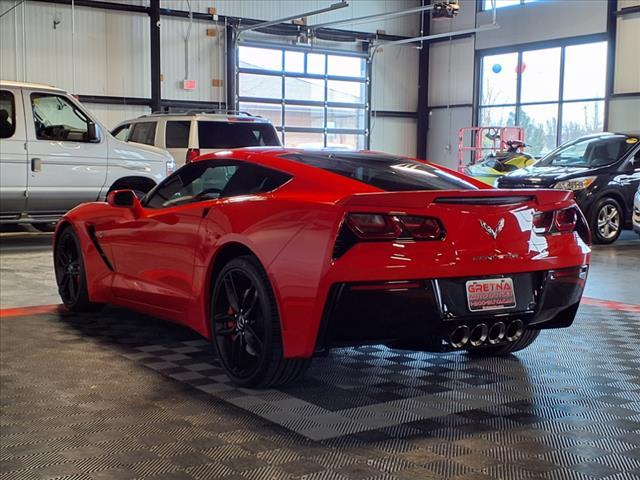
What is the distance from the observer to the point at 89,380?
14.2ft

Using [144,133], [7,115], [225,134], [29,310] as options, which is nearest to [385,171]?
[29,310]

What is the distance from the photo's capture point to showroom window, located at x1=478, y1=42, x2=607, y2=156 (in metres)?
22.2

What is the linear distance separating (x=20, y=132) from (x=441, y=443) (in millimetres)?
8418

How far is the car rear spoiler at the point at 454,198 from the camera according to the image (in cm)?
362

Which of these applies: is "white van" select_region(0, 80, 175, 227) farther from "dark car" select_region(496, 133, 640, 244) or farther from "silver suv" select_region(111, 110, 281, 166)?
"dark car" select_region(496, 133, 640, 244)

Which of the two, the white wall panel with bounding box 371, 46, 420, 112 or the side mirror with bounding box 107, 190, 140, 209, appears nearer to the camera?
the side mirror with bounding box 107, 190, 140, 209

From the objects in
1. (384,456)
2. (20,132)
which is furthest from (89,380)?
(20,132)

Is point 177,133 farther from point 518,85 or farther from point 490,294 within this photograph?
point 518,85

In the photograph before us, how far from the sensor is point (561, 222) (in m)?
4.21

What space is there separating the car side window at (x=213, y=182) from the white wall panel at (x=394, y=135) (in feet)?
69.2

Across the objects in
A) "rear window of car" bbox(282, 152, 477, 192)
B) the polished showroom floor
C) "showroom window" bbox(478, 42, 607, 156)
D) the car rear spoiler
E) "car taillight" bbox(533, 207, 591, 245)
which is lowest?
the polished showroom floor

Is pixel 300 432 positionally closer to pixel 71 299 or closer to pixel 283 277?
pixel 283 277

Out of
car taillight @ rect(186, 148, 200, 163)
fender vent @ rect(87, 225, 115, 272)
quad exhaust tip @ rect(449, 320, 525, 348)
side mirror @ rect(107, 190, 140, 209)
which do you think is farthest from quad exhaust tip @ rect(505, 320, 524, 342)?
car taillight @ rect(186, 148, 200, 163)

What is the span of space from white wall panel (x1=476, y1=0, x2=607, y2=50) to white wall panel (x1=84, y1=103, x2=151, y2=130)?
37.4 ft
